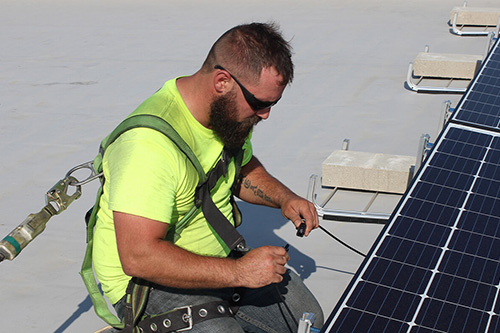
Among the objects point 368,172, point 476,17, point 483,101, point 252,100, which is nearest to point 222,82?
point 252,100

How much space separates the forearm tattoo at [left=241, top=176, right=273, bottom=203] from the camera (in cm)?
379

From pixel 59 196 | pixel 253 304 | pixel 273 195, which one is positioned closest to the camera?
pixel 59 196

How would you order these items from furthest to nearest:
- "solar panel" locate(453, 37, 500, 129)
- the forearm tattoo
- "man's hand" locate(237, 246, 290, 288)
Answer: "solar panel" locate(453, 37, 500, 129) → the forearm tattoo → "man's hand" locate(237, 246, 290, 288)

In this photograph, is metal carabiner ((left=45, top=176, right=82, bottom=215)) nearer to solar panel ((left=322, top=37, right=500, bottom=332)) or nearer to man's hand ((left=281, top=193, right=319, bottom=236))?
man's hand ((left=281, top=193, right=319, bottom=236))

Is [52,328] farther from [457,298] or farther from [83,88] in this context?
[83,88]

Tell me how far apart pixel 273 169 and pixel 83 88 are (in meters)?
4.04

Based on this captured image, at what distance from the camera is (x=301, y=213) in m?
3.59

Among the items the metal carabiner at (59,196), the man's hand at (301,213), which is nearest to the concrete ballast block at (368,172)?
the man's hand at (301,213)

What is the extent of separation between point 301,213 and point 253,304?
22.8 inches

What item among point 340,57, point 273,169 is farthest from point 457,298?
point 340,57

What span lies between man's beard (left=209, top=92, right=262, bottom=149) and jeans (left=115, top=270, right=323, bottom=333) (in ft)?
2.52

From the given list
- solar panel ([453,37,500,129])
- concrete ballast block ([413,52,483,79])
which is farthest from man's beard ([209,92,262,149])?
concrete ballast block ([413,52,483,79])

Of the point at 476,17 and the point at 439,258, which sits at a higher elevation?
the point at 439,258

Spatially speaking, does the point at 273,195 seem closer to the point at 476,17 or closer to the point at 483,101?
the point at 483,101
